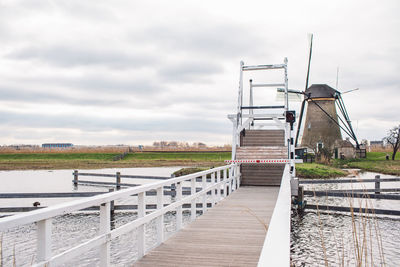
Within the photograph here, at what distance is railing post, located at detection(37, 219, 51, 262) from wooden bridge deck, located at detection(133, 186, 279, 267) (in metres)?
2.31

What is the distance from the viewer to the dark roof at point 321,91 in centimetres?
5341

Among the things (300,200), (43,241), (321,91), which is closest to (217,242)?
(43,241)

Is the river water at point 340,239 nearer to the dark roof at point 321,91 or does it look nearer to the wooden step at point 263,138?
the wooden step at point 263,138

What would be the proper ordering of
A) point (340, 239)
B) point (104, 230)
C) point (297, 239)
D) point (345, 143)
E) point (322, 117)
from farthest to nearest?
point (345, 143) < point (322, 117) < point (340, 239) < point (297, 239) < point (104, 230)

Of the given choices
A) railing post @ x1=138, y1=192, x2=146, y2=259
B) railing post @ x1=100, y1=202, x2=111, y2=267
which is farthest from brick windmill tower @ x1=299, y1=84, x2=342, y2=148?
railing post @ x1=100, y1=202, x2=111, y2=267

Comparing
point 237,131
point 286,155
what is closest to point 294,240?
point 286,155

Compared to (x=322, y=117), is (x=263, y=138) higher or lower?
lower

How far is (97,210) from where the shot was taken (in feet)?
49.6

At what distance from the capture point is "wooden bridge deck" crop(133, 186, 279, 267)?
18.2 ft

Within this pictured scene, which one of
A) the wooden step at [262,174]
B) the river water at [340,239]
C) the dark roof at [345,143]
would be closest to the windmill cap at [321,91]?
the dark roof at [345,143]

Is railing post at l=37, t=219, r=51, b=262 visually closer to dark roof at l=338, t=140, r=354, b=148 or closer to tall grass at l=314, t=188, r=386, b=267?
tall grass at l=314, t=188, r=386, b=267

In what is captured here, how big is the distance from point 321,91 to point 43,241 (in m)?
54.4

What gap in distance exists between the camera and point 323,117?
180 ft

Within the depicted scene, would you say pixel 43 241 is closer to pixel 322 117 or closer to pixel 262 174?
pixel 262 174
